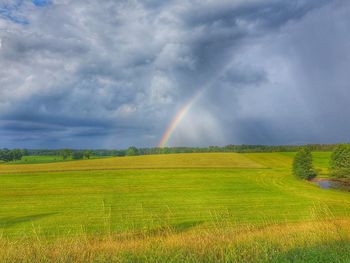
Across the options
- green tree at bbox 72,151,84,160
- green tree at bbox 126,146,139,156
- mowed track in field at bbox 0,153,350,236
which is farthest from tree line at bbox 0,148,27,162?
mowed track in field at bbox 0,153,350,236

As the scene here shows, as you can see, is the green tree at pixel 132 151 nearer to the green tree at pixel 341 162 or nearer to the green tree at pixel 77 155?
the green tree at pixel 77 155

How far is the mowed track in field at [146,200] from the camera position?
27250 millimetres

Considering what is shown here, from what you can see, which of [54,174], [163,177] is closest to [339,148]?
[163,177]

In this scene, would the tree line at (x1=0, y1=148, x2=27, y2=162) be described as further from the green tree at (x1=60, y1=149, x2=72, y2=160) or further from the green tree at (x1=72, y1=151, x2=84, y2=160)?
the green tree at (x1=72, y1=151, x2=84, y2=160)

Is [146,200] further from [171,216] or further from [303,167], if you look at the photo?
[303,167]

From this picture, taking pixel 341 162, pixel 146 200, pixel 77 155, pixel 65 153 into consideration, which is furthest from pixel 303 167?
pixel 65 153

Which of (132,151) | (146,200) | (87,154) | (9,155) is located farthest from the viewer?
(132,151)

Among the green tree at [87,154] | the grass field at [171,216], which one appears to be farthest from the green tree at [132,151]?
the grass field at [171,216]

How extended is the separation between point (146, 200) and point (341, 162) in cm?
5387

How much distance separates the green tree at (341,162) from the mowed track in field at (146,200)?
20.6 meters

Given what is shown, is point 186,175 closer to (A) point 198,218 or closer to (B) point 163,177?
(B) point 163,177

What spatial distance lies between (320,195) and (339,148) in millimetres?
37401

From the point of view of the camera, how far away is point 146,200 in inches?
1670

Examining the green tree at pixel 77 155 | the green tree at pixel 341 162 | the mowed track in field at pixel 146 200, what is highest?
the green tree at pixel 77 155
